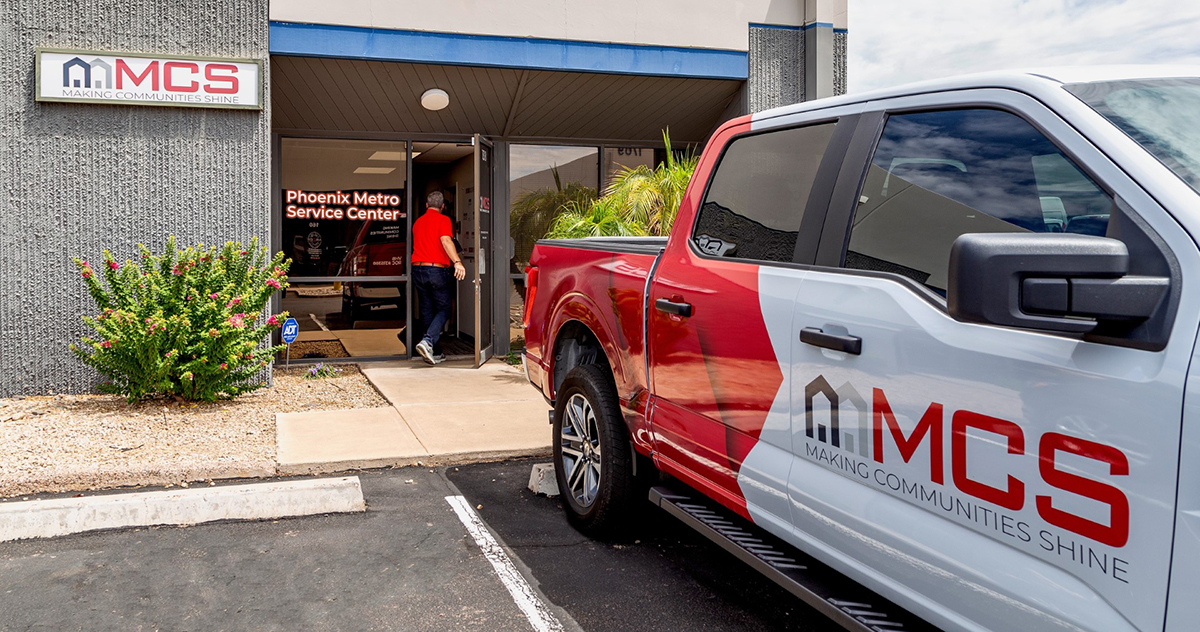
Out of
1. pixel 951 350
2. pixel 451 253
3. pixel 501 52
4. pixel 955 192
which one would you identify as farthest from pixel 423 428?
pixel 951 350

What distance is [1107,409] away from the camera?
196cm

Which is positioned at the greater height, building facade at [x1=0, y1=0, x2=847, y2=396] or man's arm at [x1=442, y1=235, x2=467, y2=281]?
building facade at [x1=0, y1=0, x2=847, y2=396]

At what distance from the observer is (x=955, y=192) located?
2.64 m

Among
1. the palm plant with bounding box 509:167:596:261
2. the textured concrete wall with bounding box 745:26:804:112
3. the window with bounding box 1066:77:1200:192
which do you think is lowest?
the window with bounding box 1066:77:1200:192

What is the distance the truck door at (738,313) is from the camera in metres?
3.10

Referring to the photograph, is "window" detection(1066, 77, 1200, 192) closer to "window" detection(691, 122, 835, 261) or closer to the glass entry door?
"window" detection(691, 122, 835, 261)

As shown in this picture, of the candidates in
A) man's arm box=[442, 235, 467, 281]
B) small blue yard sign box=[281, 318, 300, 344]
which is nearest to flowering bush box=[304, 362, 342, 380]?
small blue yard sign box=[281, 318, 300, 344]

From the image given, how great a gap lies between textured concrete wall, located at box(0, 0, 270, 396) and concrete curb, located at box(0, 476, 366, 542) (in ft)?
11.8

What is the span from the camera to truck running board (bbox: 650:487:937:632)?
2658 mm

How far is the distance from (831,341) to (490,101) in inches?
323

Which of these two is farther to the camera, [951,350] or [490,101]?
[490,101]

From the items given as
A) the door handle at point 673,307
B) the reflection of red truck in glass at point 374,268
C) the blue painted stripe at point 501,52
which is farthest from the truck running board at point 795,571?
the reflection of red truck in glass at point 374,268

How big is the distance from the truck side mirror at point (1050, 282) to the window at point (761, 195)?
1200mm

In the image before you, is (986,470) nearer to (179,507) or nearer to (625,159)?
(179,507)
